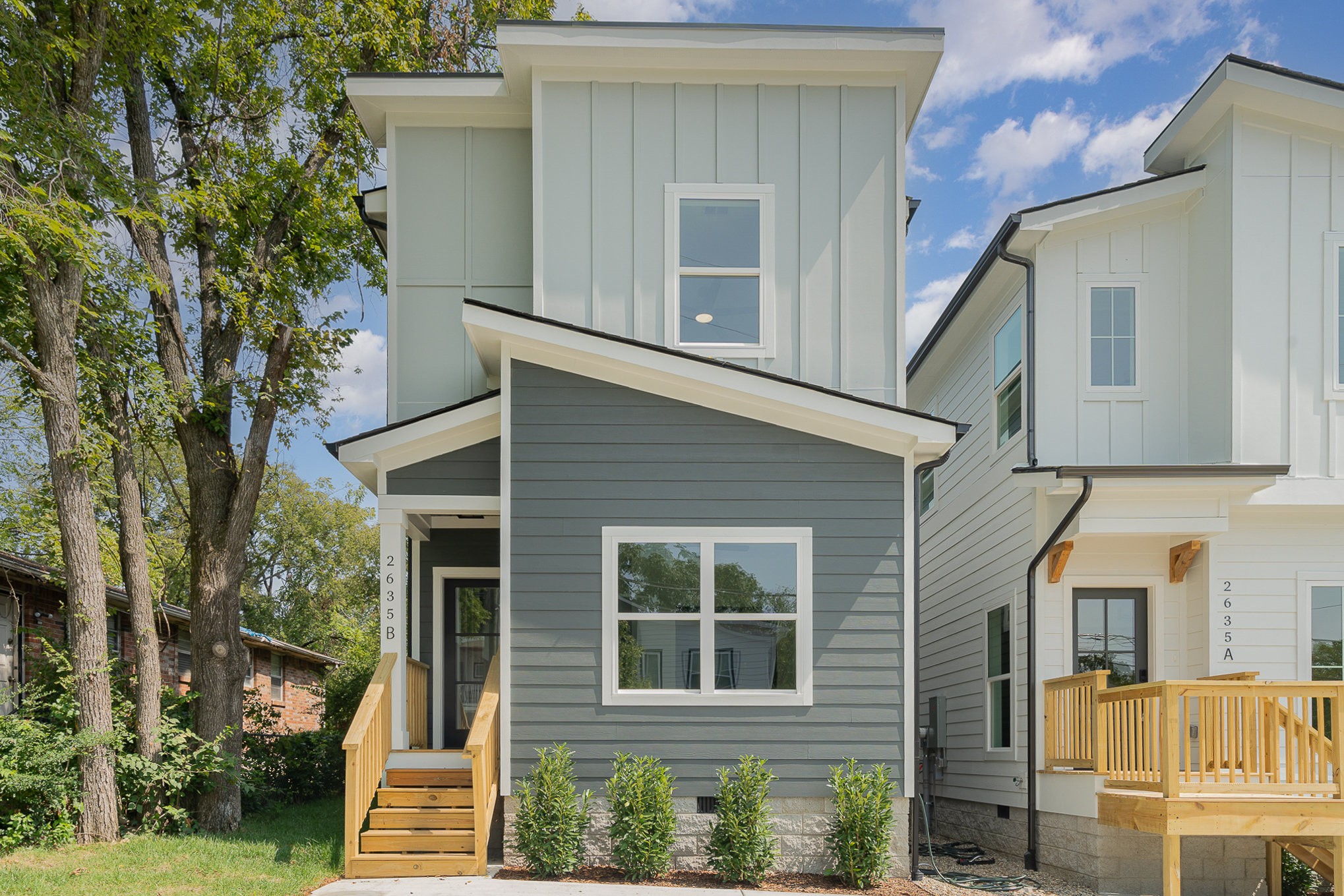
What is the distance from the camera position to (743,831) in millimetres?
7973

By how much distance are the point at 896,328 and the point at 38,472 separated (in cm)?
1972

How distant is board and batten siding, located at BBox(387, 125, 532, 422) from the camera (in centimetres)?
1048

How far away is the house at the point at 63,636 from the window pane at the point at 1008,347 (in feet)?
30.7

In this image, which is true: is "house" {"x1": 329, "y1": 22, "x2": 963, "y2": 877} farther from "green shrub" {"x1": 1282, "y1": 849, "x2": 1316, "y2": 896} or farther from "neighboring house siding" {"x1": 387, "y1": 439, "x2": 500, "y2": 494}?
"green shrub" {"x1": 1282, "y1": 849, "x2": 1316, "y2": 896}

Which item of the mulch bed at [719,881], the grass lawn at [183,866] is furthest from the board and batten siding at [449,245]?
the mulch bed at [719,881]

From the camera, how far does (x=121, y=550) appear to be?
10570 mm

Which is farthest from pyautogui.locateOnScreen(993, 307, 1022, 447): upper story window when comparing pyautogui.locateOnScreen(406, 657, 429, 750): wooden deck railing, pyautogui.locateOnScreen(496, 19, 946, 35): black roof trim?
pyautogui.locateOnScreen(406, 657, 429, 750): wooden deck railing

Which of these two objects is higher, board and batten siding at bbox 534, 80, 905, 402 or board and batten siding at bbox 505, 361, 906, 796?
board and batten siding at bbox 534, 80, 905, 402

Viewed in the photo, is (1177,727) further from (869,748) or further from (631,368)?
(631,368)

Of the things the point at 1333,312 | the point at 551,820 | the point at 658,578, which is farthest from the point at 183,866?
the point at 1333,312

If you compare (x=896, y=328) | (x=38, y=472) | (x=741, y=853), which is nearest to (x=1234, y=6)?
(x=896, y=328)

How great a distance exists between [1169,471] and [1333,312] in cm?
241

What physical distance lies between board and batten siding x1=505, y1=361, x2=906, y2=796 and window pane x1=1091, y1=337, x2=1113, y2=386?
8.28 feet

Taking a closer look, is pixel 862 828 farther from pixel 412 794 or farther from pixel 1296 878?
pixel 1296 878
